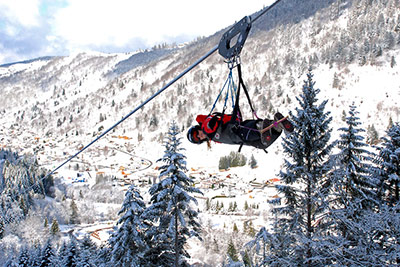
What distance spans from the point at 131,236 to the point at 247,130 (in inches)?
345

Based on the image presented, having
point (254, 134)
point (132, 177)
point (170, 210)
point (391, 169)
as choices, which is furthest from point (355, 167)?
point (132, 177)

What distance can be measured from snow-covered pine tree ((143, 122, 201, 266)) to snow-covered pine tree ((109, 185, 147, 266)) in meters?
0.46

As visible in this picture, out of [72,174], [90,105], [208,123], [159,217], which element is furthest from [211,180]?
[90,105]

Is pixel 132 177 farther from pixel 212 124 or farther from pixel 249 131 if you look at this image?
pixel 249 131

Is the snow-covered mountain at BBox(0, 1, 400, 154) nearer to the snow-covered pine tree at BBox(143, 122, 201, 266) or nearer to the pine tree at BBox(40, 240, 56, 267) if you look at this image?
the snow-covered pine tree at BBox(143, 122, 201, 266)

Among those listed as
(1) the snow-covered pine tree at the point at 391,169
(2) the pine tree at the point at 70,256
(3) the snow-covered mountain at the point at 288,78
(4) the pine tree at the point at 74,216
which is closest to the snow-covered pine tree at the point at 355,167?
(1) the snow-covered pine tree at the point at 391,169

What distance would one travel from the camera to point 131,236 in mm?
11672

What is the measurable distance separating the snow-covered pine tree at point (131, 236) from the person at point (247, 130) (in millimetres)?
7328

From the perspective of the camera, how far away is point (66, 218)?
50688 millimetres

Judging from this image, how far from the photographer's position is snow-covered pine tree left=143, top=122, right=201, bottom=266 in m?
11.4

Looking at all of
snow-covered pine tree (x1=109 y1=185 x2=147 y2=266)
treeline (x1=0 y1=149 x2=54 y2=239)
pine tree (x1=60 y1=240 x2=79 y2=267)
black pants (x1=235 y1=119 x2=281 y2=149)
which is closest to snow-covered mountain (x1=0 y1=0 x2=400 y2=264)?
treeline (x1=0 y1=149 x2=54 y2=239)

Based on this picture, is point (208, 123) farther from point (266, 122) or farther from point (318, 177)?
point (318, 177)

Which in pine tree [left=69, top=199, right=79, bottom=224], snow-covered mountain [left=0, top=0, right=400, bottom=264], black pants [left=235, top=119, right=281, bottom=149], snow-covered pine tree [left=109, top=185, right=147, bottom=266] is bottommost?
pine tree [left=69, top=199, right=79, bottom=224]

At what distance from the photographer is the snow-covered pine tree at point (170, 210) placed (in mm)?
11391
